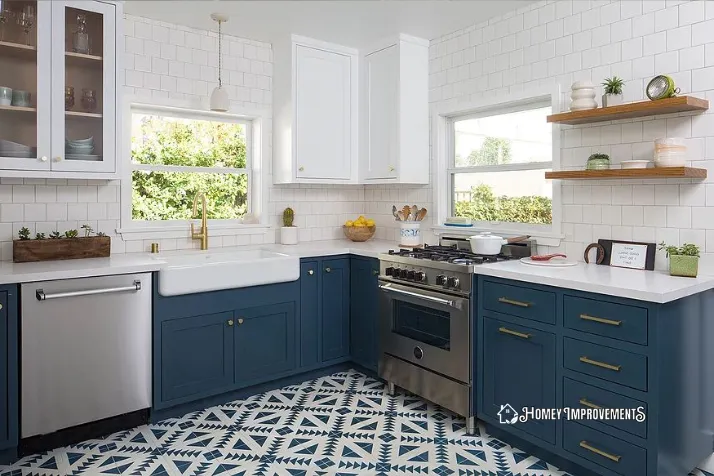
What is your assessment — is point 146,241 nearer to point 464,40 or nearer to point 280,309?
point 280,309

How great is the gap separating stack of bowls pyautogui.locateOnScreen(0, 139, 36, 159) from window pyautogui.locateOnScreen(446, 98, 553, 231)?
282 cm

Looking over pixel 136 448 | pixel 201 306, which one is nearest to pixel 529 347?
pixel 201 306

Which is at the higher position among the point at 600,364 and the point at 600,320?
the point at 600,320

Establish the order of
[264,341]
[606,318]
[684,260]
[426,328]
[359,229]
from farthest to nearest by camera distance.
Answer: [359,229] < [264,341] < [426,328] < [684,260] < [606,318]

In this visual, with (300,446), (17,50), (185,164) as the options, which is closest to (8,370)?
(300,446)

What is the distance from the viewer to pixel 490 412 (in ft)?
9.65

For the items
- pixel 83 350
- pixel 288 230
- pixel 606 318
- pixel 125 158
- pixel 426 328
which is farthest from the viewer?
pixel 288 230

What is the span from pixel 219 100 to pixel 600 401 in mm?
3046

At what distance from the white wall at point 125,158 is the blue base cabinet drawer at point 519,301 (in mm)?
2073

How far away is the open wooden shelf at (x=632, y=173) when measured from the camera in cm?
255

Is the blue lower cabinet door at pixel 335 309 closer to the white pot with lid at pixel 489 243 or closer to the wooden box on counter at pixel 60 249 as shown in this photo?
the white pot with lid at pixel 489 243

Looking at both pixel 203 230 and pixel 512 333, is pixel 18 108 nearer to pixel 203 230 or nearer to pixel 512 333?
pixel 203 230

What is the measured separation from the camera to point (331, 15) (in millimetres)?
3643

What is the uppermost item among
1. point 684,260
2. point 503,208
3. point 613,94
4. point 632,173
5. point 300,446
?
point 613,94
